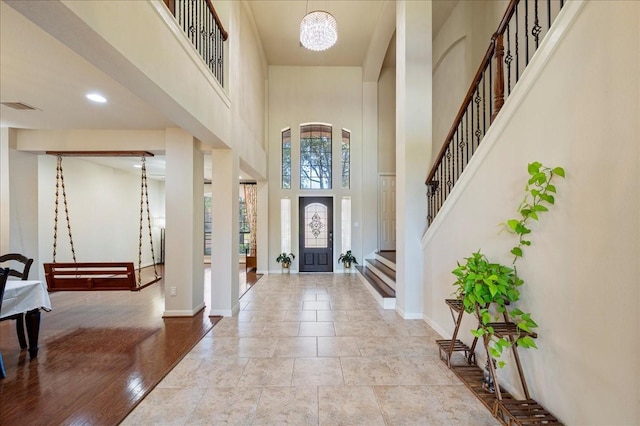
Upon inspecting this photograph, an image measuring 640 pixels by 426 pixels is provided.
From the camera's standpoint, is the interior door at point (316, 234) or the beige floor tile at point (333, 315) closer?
the beige floor tile at point (333, 315)

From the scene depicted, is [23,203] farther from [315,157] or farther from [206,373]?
[315,157]

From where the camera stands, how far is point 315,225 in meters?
8.02

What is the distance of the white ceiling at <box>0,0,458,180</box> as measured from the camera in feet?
7.55

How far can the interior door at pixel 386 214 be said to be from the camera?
7.89 meters

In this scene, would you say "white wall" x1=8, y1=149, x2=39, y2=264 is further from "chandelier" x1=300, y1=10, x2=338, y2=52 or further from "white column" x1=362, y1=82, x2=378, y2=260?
"white column" x1=362, y1=82, x2=378, y2=260

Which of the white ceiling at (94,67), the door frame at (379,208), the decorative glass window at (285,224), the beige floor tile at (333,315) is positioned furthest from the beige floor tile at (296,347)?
the door frame at (379,208)

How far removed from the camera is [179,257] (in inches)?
166

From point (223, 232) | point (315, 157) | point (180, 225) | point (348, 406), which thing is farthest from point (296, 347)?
point (315, 157)

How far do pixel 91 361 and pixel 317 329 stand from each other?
2.40m

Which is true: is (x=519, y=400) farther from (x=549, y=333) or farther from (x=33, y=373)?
(x=33, y=373)

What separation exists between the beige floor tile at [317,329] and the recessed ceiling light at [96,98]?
3.51 metres

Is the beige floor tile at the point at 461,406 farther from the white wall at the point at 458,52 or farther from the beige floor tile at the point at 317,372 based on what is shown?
the white wall at the point at 458,52

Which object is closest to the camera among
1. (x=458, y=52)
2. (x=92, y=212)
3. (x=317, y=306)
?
(x=317, y=306)

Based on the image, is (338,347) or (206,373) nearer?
(206,373)
